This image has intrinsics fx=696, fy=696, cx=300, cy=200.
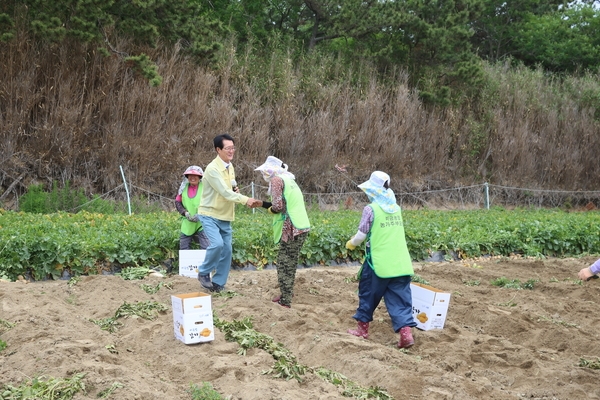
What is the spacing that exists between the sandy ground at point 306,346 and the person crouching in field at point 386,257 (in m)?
0.35

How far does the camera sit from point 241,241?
1118cm

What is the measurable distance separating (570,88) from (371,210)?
99.8 feet

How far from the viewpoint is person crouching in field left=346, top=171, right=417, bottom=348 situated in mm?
6738

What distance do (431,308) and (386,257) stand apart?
85cm

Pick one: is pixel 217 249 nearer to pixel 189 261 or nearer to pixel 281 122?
pixel 189 261

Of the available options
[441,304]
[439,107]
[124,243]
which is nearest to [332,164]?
[439,107]

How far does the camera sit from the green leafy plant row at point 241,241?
31.7 ft

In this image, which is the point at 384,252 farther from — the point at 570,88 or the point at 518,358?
the point at 570,88

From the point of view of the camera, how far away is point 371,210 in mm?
6871

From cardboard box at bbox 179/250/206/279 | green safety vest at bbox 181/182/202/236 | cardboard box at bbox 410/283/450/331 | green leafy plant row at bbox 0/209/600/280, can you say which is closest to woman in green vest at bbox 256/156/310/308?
cardboard box at bbox 410/283/450/331

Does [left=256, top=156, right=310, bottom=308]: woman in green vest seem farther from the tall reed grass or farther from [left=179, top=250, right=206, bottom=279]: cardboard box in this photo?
the tall reed grass

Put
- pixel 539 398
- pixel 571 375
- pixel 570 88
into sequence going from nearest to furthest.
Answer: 1. pixel 539 398
2. pixel 571 375
3. pixel 570 88

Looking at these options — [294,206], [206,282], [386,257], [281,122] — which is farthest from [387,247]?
[281,122]

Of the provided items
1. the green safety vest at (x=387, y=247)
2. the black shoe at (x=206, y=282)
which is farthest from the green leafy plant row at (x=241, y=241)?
the green safety vest at (x=387, y=247)
